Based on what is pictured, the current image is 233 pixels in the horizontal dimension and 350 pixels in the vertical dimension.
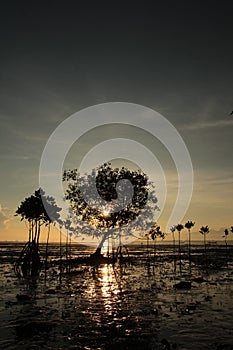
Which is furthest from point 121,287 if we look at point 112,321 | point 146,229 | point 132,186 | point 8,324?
point 146,229

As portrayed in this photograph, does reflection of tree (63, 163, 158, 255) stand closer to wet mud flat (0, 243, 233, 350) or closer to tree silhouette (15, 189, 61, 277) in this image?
tree silhouette (15, 189, 61, 277)

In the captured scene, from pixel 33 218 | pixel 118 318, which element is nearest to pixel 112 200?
pixel 33 218

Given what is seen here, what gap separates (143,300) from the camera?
1984cm

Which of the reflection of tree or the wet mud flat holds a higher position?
the reflection of tree

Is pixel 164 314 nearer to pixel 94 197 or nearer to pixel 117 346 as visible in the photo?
pixel 117 346

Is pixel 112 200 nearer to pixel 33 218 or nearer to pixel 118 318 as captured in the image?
pixel 33 218

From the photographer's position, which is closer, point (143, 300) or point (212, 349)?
point (212, 349)

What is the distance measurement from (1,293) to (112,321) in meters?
11.1

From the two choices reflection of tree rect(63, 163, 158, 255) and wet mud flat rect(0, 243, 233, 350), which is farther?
reflection of tree rect(63, 163, 158, 255)

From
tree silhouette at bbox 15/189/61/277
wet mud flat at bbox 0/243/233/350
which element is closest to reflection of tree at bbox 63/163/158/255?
tree silhouette at bbox 15/189/61/277

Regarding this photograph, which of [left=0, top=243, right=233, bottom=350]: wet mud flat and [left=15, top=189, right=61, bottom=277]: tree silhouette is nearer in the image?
[left=0, top=243, right=233, bottom=350]: wet mud flat

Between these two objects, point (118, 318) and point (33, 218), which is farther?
point (33, 218)

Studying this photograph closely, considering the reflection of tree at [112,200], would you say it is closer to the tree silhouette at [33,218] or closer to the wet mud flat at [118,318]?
the tree silhouette at [33,218]

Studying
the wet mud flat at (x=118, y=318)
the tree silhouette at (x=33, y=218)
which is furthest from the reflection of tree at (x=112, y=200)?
the wet mud flat at (x=118, y=318)
